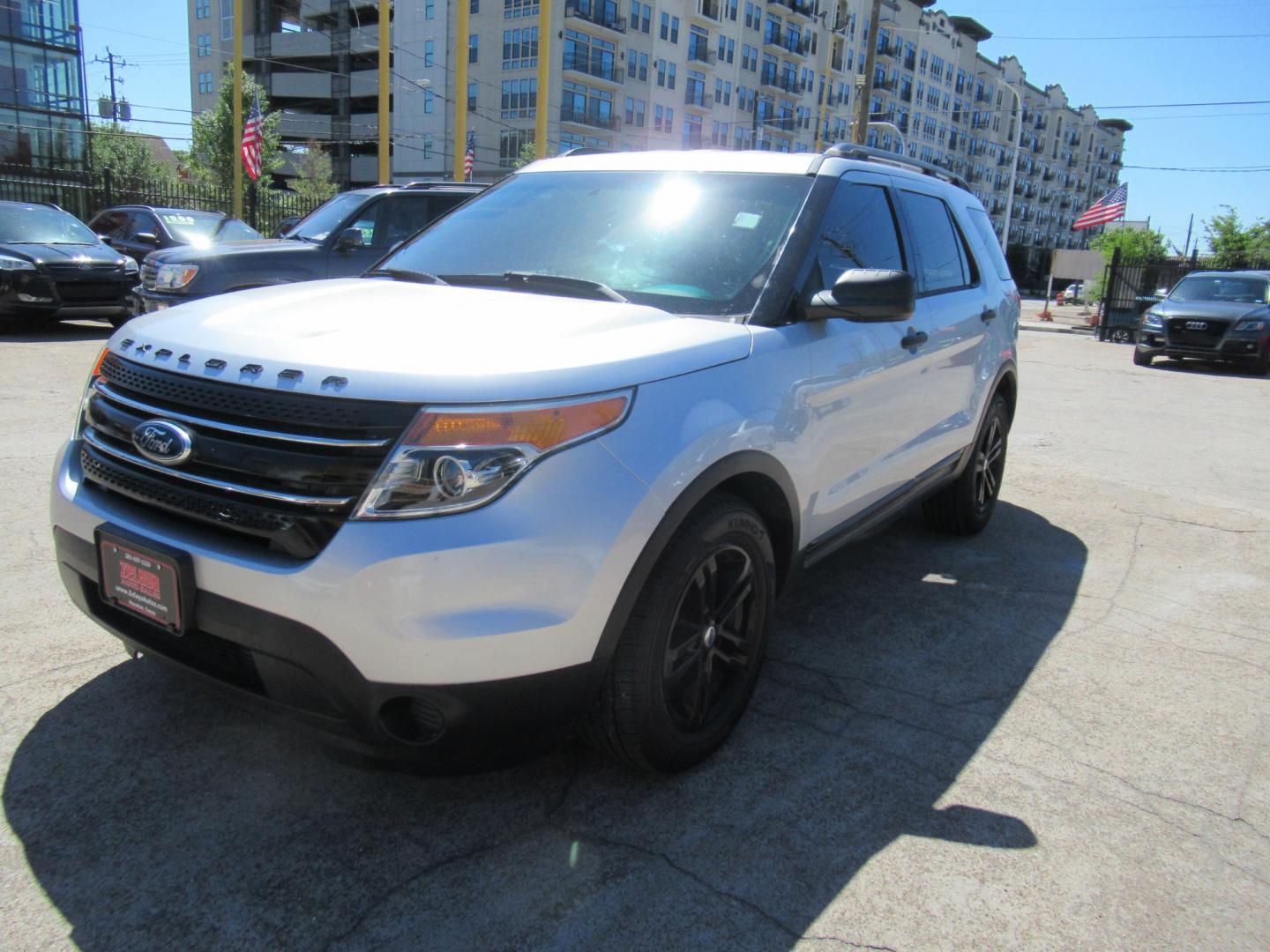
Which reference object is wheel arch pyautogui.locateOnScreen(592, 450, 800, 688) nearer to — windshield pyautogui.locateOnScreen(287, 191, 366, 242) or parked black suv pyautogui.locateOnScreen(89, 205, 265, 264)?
windshield pyautogui.locateOnScreen(287, 191, 366, 242)

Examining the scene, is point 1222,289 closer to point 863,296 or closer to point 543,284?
point 863,296

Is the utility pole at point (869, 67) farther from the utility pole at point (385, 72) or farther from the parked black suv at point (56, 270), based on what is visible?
the parked black suv at point (56, 270)

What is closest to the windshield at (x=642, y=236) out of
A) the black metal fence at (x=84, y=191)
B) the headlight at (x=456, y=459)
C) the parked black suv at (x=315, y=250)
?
the headlight at (x=456, y=459)

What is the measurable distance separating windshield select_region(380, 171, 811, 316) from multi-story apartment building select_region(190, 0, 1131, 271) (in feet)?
149

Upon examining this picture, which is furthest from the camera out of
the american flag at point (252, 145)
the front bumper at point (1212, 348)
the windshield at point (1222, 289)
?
the american flag at point (252, 145)

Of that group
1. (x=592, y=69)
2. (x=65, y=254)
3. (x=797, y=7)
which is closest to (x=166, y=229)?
(x=65, y=254)

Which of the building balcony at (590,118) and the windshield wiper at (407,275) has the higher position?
the building balcony at (590,118)

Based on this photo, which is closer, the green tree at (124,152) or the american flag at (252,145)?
the american flag at (252,145)

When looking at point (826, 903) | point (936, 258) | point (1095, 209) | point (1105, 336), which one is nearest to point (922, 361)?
point (936, 258)

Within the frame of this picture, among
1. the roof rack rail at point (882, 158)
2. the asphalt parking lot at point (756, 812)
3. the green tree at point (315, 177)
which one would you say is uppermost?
the green tree at point (315, 177)

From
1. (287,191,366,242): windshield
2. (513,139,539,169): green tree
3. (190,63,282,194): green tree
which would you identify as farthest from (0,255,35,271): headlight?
(513,139,539,169): green tree

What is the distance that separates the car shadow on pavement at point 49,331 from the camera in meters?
11.0

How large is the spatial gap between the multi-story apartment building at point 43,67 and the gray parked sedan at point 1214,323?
132 ft

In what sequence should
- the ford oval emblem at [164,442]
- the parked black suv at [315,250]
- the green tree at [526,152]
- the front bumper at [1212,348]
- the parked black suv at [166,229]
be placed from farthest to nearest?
1. the green tree at [526,152]
2. the front bumper at [1212,348]
3. the parked black suv at [166,229]
4. the parked black suv at [315,250]
5. the ford oval emblem at [164,442]
